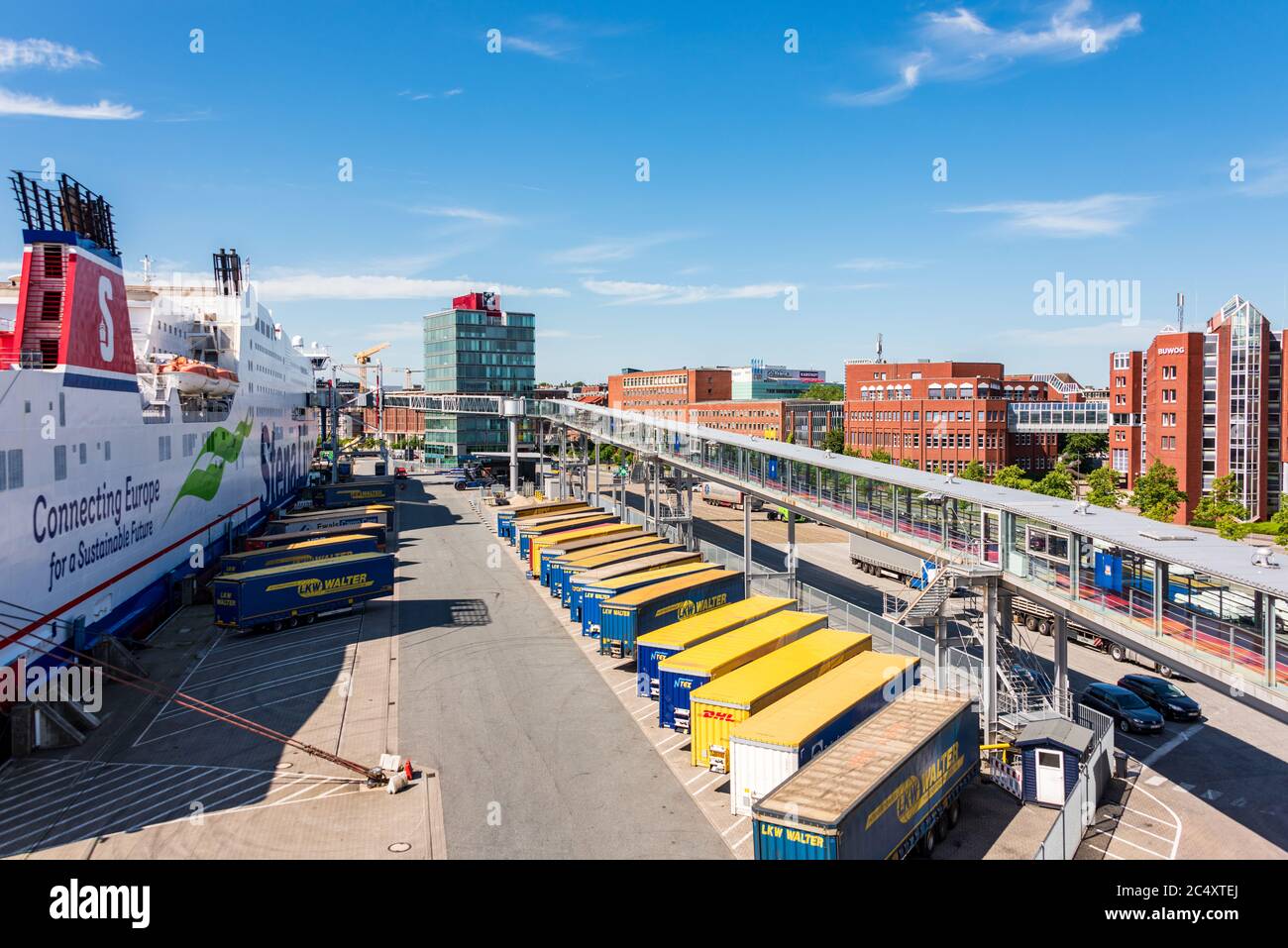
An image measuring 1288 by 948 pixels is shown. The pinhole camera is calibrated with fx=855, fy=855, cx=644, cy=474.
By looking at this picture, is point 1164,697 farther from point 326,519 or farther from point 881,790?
point 326,519


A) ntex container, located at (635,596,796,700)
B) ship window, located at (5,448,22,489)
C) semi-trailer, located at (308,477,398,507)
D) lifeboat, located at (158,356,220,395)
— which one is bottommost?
ntex container, located at (635,596,796,700)

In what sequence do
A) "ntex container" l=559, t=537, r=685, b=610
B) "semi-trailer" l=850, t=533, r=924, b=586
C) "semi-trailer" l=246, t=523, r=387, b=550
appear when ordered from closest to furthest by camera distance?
"ntex container" l=559, t=537, r=685, b=610 → "semi-trailer" l=850, t=533, r=924, b=586 → "semi-trailer" l=246, t=523, r=387, b=550

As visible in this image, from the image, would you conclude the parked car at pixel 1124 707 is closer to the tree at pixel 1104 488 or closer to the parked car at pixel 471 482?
the tree at pixel 1104 488

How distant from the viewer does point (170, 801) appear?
1838 centimetres

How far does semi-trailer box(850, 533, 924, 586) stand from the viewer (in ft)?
A: 136

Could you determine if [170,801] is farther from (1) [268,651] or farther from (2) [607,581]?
(2) [607,581]

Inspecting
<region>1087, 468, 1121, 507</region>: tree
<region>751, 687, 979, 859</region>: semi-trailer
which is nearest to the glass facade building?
<region>1087, 468, 1121, 507</region>: tree

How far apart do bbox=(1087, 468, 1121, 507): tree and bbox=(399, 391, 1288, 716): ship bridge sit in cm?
3645

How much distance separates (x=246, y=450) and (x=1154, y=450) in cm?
6795

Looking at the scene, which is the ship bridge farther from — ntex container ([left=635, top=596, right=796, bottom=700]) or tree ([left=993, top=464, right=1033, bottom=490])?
tree ([left=993, top=464, right=1033, bottom=490])

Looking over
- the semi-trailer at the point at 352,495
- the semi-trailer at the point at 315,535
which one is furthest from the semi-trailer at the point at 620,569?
the semi-trailer at the point at 352,495

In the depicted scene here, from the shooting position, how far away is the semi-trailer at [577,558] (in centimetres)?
3659

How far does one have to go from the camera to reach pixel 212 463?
43781mm
